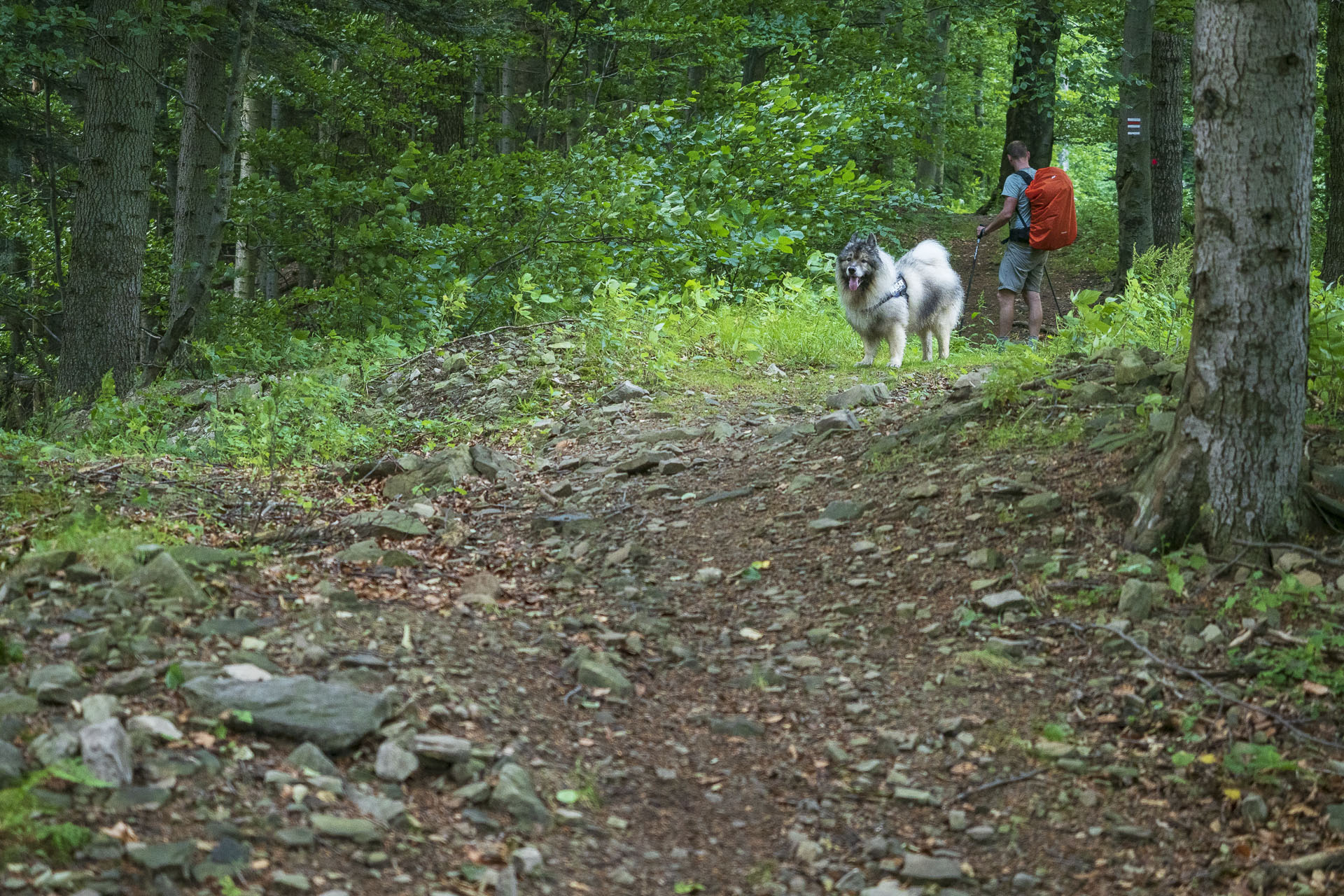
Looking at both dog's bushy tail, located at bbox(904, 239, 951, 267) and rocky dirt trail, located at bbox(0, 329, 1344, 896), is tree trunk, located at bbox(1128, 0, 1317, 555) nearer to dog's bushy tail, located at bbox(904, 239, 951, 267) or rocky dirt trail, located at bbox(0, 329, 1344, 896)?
rocky dirt trail, located at bbox(0, 329, 1344, 896)

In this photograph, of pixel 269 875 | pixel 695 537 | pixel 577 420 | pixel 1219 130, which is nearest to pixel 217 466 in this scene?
pixel 577 420

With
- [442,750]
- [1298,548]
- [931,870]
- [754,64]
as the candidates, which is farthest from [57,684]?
[754,64]

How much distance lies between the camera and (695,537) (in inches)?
210

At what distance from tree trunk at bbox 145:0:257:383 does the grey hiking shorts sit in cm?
713

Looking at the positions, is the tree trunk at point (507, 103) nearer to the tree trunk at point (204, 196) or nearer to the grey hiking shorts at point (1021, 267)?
the tree trunk at point (204, 196)

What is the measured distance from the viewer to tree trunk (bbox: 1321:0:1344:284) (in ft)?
26.1

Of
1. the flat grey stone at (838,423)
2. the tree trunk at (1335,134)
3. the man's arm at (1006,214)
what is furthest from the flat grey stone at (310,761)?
the man's arm at (1006,214)

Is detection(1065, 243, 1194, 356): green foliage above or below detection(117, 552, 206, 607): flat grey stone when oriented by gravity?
above

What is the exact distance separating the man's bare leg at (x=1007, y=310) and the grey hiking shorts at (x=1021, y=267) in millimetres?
67

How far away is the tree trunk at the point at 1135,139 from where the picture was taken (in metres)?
12.0

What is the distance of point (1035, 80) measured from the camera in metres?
15.5

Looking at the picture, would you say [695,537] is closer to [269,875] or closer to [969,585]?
[969,585]

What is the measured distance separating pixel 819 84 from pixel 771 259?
8314mm

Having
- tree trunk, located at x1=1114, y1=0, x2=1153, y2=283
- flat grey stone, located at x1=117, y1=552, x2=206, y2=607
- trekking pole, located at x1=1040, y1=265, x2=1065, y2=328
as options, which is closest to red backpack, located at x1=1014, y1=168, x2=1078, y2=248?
trekking pole, located at x1=1040, y1=265, x2=1065, y2=328
